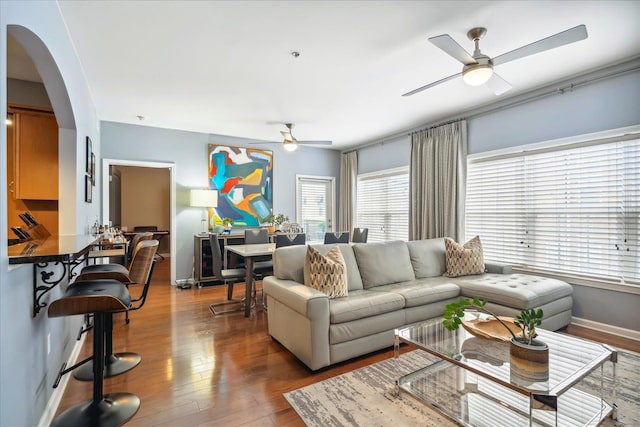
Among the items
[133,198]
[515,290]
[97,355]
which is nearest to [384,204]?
[515,290]

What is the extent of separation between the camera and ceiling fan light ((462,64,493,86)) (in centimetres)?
244

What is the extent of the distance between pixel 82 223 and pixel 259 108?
248 centimetres

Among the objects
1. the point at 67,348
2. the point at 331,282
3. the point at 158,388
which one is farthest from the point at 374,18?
the point at 67,348

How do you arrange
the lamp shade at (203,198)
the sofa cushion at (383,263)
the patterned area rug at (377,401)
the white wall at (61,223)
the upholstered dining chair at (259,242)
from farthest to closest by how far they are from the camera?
the lamp shade at (203,198), the upholstered dining chair at (259,242), the sofa cushion at (383,263), the patterned area rug at (377,401), the white wall at (61,223)

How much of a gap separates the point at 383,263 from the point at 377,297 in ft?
2.28

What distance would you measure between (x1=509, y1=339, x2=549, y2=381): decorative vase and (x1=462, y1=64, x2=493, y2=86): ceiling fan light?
1998mm

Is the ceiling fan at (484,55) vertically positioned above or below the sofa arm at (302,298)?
above

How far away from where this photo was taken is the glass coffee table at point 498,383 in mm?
1612

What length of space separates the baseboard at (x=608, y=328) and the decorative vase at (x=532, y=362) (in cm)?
232

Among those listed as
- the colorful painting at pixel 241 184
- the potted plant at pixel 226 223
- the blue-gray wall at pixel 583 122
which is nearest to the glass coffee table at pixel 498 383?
the blue-gray wall at pixel 583 122

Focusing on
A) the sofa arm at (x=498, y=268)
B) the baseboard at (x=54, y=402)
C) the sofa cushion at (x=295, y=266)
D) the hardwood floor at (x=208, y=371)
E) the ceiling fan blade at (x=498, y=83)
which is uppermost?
the ceiling fan blade at (x=498, y=83)

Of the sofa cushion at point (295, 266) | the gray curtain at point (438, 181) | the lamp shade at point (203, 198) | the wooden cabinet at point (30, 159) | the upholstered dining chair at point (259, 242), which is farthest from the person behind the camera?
the lamp shade at point (203, 198)

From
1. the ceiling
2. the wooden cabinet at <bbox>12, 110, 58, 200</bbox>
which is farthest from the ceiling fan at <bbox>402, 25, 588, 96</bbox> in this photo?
the wooden cabinet at <bbox>12, 110, 58, 200</bbox>

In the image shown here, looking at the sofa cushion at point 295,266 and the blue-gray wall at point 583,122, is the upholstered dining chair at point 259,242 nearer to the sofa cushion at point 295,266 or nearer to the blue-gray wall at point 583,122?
the sofa cushion at point 295,266
